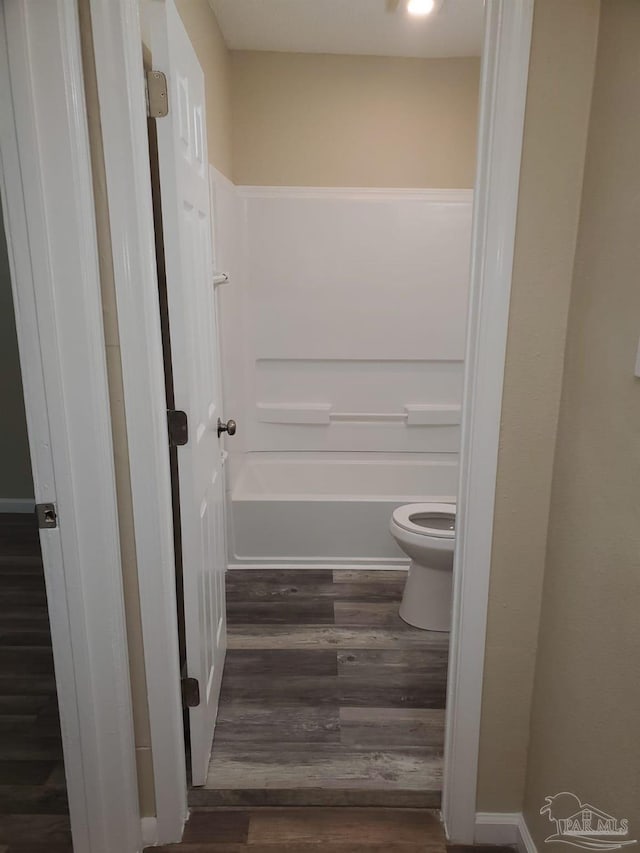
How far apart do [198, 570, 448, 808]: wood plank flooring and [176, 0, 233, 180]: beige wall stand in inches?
79.3

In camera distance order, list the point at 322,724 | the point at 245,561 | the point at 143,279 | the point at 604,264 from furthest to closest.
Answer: the point at 245,561 → the point at 322,724 → the point at 143,279 → the point at 604,264

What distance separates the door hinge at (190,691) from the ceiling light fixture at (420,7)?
2.69 m

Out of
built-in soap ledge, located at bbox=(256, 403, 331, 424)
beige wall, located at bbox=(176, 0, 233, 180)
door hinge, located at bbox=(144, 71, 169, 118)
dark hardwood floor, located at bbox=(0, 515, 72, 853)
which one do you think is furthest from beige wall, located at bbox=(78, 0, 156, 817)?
built-in soap ledge, located at bbox=(256, 403, 331, 424)

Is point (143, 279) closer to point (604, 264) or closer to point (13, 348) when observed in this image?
point (604, 264)

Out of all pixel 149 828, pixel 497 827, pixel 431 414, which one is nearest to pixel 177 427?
Result: pixel 149 828

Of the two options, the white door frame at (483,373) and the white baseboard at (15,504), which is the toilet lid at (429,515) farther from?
the white baseboard at (15,504)

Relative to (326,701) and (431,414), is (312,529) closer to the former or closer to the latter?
(326,701)

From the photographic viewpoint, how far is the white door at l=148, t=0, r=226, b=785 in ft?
4.28

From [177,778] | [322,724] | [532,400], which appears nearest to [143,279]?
[532,400]

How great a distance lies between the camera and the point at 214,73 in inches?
101

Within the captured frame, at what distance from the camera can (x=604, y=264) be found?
44.3 inches

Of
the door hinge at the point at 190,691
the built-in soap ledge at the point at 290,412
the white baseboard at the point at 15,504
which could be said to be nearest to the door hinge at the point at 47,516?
the door hinge at the point at 190,691

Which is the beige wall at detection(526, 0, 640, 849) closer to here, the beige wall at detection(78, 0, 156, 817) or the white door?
the white door

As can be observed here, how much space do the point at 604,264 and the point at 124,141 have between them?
39.0 inches
